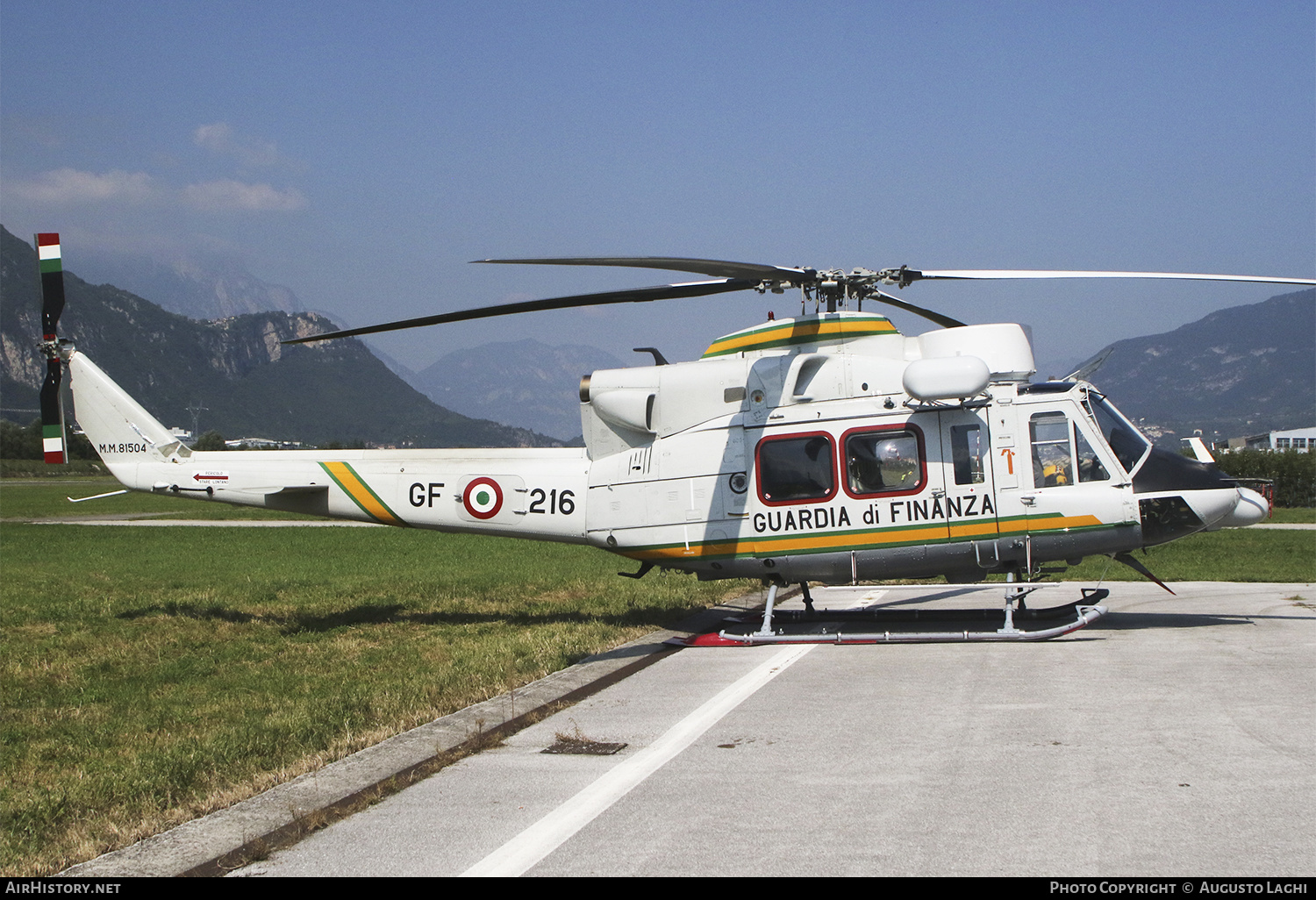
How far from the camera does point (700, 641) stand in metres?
11.1

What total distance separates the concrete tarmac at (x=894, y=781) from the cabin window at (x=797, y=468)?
8.00ft

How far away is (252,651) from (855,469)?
22.3ft

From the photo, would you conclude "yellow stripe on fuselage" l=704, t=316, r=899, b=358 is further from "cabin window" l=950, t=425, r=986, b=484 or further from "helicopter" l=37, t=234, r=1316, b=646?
"cabin window" l=950, t=425, r=986, b=484

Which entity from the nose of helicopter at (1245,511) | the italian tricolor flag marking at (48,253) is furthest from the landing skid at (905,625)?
the italian tricolor flag marking at (48,253)

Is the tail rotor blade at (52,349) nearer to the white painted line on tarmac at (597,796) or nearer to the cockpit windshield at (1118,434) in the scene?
the white painted line on tarmac at (597,796)

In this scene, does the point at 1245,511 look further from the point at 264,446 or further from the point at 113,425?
the point at 264,446

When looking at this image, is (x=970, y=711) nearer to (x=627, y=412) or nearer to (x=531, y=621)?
(x=627, y=412)

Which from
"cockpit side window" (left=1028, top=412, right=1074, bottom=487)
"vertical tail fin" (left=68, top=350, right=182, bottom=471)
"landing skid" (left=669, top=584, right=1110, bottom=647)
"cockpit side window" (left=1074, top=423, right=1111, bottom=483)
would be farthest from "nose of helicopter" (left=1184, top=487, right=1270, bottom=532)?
"vertical tail fin" (left=68, top=350, right=182, bottom=471)

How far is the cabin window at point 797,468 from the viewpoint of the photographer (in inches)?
447

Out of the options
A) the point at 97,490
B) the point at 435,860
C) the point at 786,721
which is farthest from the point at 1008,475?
the point at 97,490

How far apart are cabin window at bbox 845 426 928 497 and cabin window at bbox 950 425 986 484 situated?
34 cm

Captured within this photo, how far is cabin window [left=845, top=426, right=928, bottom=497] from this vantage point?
1118cm
